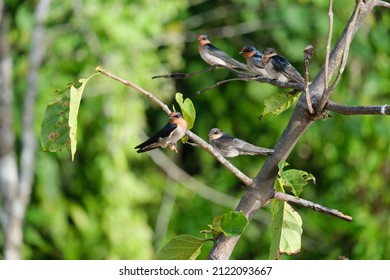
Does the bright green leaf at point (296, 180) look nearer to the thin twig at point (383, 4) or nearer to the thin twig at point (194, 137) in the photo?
the thin twig at point (194, 137)

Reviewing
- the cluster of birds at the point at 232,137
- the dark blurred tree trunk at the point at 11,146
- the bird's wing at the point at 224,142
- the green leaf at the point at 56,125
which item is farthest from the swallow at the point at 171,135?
the dark blurred tree trunk at the point at 11,146

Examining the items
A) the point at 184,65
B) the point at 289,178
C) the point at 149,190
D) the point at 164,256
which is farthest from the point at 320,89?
the point at 184,65

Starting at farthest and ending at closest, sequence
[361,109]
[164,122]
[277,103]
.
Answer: [164,122]
[277,103]
[361,109]

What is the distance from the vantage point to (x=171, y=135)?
1016 mm

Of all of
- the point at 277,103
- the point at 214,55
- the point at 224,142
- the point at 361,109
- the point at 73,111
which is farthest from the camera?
the point at 214,55

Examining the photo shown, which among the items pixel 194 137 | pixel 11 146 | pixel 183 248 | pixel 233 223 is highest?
pixel 194 137

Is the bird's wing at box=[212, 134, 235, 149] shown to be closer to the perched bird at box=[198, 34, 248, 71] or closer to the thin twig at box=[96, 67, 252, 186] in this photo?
the perched bird at box=[198, 34, 248, 71]

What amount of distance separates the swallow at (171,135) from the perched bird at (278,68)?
345 mm

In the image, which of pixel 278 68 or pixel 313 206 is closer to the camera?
pixel 313 206

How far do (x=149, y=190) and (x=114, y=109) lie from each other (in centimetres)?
106

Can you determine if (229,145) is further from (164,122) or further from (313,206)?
(164,122)

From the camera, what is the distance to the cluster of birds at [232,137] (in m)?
1.01

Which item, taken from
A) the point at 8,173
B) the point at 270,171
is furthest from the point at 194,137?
the point at 8,173

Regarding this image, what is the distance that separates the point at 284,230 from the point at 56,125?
0.33m
